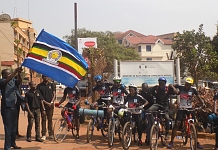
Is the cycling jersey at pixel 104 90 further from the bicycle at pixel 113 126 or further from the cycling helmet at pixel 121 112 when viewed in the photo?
the cycling helmet at pixel 121 112

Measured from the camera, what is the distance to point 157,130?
8.37 meters

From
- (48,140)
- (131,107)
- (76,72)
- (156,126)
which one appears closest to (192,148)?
(156,126)

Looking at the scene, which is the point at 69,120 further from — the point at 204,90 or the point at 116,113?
the point at 204,90

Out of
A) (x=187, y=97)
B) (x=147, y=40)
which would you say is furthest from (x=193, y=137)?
(x=147, y=40)

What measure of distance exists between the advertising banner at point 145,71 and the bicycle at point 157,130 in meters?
3.93

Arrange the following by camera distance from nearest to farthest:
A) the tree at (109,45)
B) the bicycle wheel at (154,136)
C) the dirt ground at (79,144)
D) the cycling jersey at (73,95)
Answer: the bicycle wheel at (154,136) < the dirt ground at (79,144) < the cycling jersey at (73,95) < the tree at (109,45)

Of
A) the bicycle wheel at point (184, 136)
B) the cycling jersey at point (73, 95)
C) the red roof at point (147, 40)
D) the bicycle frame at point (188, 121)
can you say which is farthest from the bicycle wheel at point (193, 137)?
the red roof at point (147, 40)

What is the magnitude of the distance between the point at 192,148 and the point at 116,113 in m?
2.34

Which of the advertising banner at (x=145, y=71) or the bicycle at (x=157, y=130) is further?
the advertising banner at (x=145, y=71)

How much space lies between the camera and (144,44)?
65.9m

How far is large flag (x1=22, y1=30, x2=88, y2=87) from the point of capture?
8.34 m

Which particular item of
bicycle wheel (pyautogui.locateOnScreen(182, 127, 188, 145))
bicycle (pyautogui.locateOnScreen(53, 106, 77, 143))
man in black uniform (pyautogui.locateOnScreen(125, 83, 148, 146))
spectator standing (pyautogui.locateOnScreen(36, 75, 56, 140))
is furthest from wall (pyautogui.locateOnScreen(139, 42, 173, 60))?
man in black uniform (pyautogui.locateOnScreen(125, 83, 148, 146))

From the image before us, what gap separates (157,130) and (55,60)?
127 inches

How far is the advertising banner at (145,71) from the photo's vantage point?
12.9 meters
